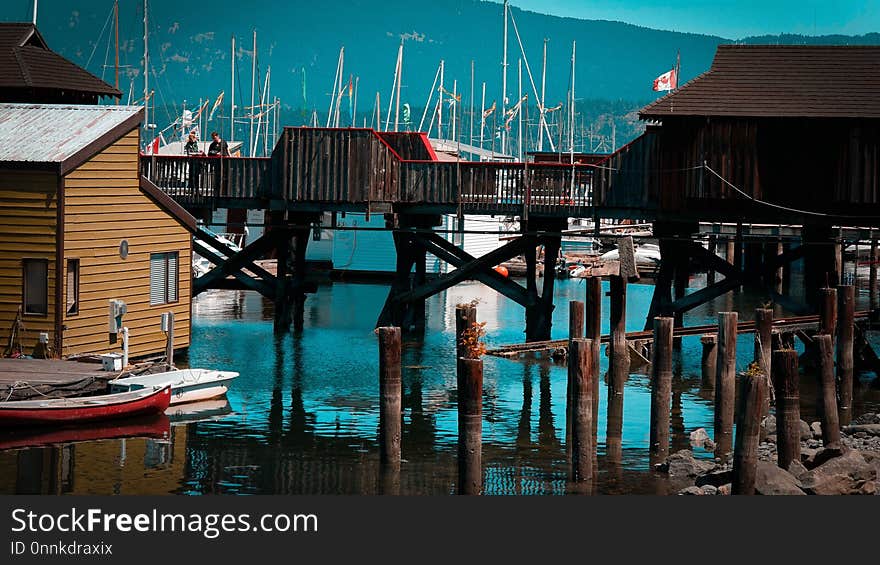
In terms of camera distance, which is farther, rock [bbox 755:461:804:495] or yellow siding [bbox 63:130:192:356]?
yellow siding [bbox 63:130:192:356]

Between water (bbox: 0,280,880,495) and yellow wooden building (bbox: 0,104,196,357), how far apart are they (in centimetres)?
339

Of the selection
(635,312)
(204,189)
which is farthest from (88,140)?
(635,312)

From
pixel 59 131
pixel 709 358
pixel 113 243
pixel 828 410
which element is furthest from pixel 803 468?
pixel 59 131

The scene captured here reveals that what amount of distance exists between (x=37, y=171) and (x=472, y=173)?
44.8ft

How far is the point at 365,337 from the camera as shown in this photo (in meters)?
48.0

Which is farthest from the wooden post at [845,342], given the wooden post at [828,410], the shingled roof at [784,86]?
the shingled roof at [784,86]

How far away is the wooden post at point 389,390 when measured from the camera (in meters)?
25.4

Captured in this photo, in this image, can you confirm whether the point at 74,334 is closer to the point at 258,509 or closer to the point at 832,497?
the point at 258,509

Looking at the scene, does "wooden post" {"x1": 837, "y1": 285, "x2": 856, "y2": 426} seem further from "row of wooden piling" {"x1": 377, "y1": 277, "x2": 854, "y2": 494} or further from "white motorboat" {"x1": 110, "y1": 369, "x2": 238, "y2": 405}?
"white motorboat" {"x1": 110, "y1": 369, "x2": 238, "y2": 405}

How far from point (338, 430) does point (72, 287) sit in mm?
7308

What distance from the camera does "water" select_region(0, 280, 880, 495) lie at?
26750 millimetres

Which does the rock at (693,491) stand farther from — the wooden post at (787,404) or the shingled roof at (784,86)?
the shingled roof at (784,86)

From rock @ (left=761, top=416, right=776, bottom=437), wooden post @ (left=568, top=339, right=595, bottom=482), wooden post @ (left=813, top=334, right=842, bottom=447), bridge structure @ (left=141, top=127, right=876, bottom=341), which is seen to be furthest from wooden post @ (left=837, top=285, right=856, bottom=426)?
wooden post @ (left=568, top=339, right=595, bottom=482)

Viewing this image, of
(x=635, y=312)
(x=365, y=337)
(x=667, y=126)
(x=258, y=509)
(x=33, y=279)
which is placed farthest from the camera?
(x=635, y=312)
